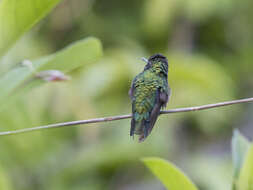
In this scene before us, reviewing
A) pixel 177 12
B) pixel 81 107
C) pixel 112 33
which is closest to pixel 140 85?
pixel 81 107

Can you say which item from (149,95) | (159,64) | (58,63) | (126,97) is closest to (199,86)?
(126,97)

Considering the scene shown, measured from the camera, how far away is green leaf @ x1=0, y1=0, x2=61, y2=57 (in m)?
1.38

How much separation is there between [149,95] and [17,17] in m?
0.58

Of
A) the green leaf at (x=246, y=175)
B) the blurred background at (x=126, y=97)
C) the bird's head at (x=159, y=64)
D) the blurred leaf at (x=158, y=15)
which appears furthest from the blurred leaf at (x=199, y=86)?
the green leaf at (x=246, y=175)

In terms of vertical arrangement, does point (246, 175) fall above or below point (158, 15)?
below

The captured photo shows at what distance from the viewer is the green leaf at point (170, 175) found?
122 centimetres

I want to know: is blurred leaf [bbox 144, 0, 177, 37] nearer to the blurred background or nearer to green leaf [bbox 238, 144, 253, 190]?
the blurred background

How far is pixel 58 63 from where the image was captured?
4.81 ft

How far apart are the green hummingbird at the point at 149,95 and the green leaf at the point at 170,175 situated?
0.21m

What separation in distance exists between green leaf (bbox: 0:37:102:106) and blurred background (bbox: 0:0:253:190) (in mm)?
723

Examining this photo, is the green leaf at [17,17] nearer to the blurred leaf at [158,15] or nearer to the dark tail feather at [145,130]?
the dark tail feather at [145,130]

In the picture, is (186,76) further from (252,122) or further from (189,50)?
(252,122)

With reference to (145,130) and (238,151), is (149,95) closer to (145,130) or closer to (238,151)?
(145,130)

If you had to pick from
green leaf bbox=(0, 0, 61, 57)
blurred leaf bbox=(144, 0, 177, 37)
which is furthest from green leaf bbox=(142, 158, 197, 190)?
blurred leaf bbox=(144, 0, 177, 37)
